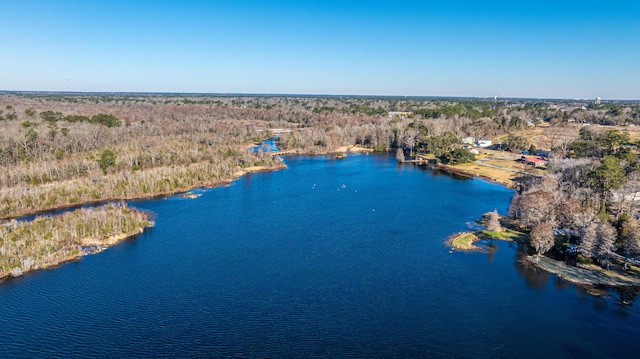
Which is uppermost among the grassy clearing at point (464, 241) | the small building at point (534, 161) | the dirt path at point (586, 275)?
the small building at point (534, 161)

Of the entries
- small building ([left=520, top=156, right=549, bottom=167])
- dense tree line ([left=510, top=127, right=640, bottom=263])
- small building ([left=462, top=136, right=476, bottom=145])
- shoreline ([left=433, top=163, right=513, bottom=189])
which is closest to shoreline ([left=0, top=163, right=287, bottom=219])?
shoreline ([left=433, top=163, right=513, bottom=189])

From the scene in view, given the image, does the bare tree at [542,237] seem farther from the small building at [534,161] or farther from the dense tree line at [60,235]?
the small building at [534,161]

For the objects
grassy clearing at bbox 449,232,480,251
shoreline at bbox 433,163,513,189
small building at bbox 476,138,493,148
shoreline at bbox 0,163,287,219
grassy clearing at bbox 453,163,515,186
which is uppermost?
small building at bbox 476,138,493,148

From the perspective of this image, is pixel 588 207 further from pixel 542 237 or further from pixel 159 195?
pixel 159 195

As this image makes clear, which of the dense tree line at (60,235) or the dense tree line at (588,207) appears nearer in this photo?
the dense tree line at (60,235)

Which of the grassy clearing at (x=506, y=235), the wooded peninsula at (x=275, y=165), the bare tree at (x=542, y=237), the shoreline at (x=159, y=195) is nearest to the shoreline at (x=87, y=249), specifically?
the wooded peninsula at (x=275, y=165)

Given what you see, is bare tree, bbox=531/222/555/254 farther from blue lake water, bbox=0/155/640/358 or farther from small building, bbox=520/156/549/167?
small building, bbox=520/156/549/167

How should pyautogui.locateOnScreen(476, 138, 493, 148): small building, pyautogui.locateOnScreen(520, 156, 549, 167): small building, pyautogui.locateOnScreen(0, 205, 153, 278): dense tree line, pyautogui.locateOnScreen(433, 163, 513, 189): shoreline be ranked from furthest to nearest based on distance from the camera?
pyautogui.locateOnScreen(476, 138, 493, 148): small building
pyautogui.locateOnScreen(520, 156, 549, 167): small building
pyautogui.locateOnScreen(433, 163, 513, 189): shoreline
pyautogui.locateOnScreen(0, 205, 153, 278): dense tree line
